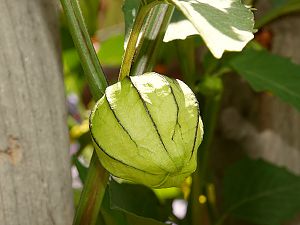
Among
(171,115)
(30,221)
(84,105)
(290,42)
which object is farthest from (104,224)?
(84,105)

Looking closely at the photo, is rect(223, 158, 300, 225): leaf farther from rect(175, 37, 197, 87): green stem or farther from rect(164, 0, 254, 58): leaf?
rect(164, 0, 254, 58): leaf

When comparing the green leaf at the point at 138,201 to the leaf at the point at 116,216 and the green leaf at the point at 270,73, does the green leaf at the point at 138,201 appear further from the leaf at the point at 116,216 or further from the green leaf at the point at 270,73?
the green leaf at the point at 270,73

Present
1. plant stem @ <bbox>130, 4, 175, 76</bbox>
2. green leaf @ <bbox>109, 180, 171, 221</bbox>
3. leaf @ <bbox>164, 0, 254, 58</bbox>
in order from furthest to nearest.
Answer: green leaf @ <bbox>109, 180, 171, 221</bbox>
plant stem @ <bbox>130, 4, 175, 76</bbox>
leaf @ <bbox>164, 0, 254, 58</bbox>

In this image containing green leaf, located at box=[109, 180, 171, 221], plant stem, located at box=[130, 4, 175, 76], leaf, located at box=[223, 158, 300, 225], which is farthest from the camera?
leaf, located at box=[223, 158, 300, 225]

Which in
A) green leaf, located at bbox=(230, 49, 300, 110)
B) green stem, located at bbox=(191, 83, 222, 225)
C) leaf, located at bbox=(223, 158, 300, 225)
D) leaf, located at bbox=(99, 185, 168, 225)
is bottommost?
leaf, located at bbox=(223, 158, 300, 225)

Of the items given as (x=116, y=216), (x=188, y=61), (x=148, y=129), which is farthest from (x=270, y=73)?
(x=148, y=129)

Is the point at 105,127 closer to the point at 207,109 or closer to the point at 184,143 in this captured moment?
the point at 184,143

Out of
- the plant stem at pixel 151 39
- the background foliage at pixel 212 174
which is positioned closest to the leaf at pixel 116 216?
the background foliage at pixel 212 174

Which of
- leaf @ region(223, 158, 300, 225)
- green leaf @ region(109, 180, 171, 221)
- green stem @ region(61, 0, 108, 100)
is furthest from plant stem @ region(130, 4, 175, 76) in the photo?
leaf @ region(223, 158, 300, 225)
